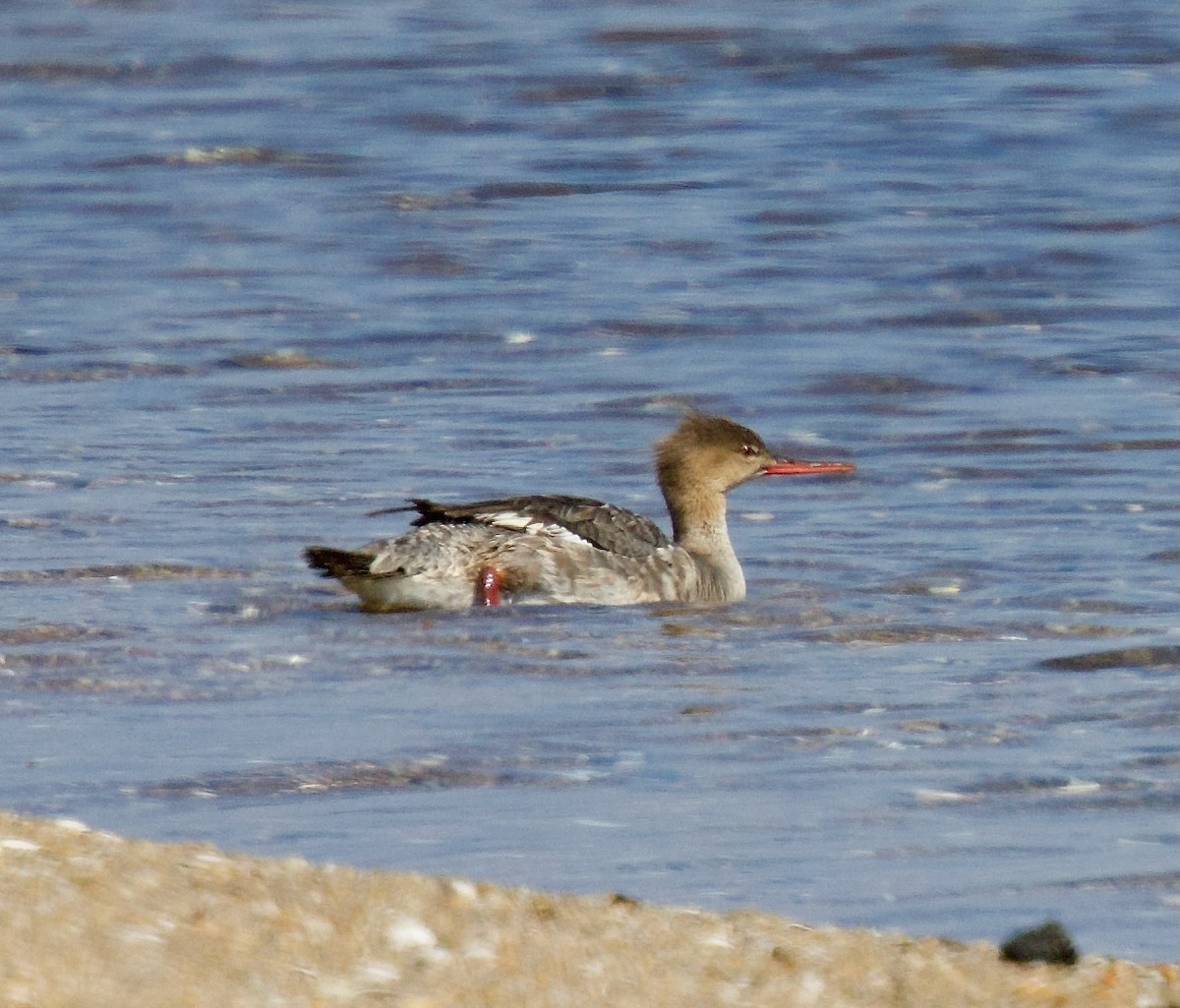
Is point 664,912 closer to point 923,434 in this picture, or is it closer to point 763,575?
point 763,575

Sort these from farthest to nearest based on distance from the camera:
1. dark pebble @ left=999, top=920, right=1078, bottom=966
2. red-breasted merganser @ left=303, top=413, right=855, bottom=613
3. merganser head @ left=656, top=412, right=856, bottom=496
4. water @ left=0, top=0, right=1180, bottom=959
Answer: merganser head @ left=656, top=412, right=856, bottom=496 → red-breasted merganser @ left=303, top=413, right=855, bottom=613 → water @ left=0, top=0, right=1180, bottom=959 → dark pebble @ left=999, top=920, right=1078, bottom=966

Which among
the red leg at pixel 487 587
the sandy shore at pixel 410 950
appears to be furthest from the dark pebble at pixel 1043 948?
the red leg at pixel 487 587

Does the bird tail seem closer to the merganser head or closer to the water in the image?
the water

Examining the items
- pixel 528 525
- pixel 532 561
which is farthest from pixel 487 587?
pixel 528 525

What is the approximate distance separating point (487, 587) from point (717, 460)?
1382 mm

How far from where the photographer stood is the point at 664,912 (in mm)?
5262

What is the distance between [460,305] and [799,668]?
7732 millimetres

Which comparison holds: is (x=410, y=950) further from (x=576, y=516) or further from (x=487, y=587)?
(x=576, y=516)

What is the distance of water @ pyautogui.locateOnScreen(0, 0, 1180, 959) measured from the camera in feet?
21.5

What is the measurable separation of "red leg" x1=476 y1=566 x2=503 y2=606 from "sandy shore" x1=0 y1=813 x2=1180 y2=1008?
13.9ft

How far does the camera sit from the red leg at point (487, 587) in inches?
376

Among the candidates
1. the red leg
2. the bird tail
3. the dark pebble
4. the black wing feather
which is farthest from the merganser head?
the dark pebble

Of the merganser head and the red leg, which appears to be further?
the merganser head

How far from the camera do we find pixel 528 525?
971cm
